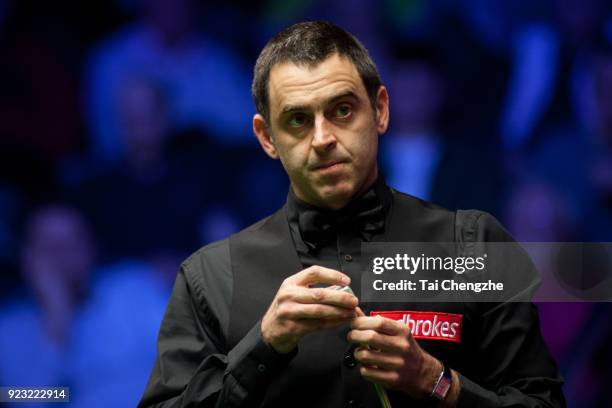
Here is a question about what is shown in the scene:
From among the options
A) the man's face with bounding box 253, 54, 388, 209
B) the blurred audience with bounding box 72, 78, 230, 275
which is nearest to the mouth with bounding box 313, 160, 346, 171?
the man's face with bounding box 253, 54, 388, 209

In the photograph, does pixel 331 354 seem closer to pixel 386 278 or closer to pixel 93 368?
pixel 386 278

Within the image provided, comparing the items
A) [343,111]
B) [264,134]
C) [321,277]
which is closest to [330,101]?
[343,111]

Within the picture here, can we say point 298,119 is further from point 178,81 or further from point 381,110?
point 178,81

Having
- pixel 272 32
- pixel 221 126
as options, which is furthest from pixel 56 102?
pixel 272 32

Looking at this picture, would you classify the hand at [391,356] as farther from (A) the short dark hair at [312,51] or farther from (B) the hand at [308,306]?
(A) the short dark hair at [312,51]

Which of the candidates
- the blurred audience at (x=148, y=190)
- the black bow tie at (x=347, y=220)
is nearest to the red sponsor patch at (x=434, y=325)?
the black bow tie at (x=347, y=220)

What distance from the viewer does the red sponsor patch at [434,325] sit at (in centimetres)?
214

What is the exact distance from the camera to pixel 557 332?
326 centimetres

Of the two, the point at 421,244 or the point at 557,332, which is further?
the point at 557,332

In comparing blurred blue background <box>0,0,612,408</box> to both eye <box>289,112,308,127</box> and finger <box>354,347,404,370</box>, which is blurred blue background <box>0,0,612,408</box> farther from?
finger <box>354,347,404,370</box>

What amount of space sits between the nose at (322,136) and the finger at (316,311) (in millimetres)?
425

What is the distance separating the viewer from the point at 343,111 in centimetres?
223

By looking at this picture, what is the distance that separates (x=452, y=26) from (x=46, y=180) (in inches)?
63.0

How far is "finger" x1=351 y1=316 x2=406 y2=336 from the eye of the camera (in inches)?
74.1
